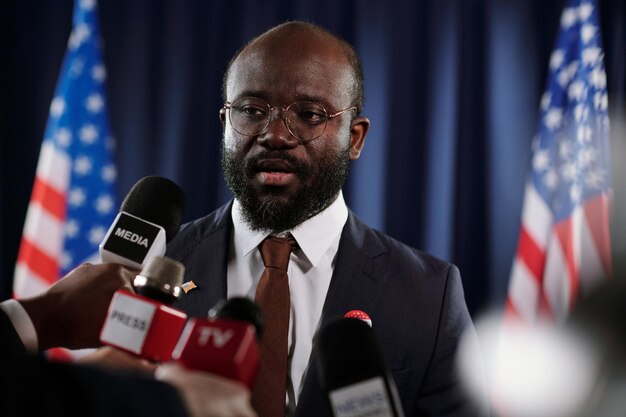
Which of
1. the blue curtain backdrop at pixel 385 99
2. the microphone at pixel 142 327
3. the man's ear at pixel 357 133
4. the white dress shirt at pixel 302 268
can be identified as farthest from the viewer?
the blue curtain backdrop at pixel 385 99

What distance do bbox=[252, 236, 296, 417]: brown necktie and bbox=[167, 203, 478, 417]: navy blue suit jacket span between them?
65 mm

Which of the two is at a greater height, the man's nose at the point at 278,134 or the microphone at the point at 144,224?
the man's nose at the point at 278,134

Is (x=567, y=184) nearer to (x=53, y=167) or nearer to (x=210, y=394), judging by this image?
(x=53, y=167)

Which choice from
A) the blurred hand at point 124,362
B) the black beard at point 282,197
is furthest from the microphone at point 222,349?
the black beard at point 282,197

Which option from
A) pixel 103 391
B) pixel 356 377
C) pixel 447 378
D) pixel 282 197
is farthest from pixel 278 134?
pixel 103 391

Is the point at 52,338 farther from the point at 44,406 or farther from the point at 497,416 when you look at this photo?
the point at 497,416

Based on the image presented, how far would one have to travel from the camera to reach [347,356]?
919mm

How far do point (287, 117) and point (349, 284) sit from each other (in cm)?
48

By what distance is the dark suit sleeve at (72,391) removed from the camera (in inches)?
28.3

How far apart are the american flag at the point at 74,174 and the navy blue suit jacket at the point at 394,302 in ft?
5.13

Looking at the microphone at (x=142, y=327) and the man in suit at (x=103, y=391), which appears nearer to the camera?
the man in suit at (x=103, y=391)

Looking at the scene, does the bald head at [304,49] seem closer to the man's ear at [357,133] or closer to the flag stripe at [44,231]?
the man's ear at [357,133]

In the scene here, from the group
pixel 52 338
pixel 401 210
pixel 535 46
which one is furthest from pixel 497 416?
pixel 52 338

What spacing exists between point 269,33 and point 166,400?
1449 millimetres
